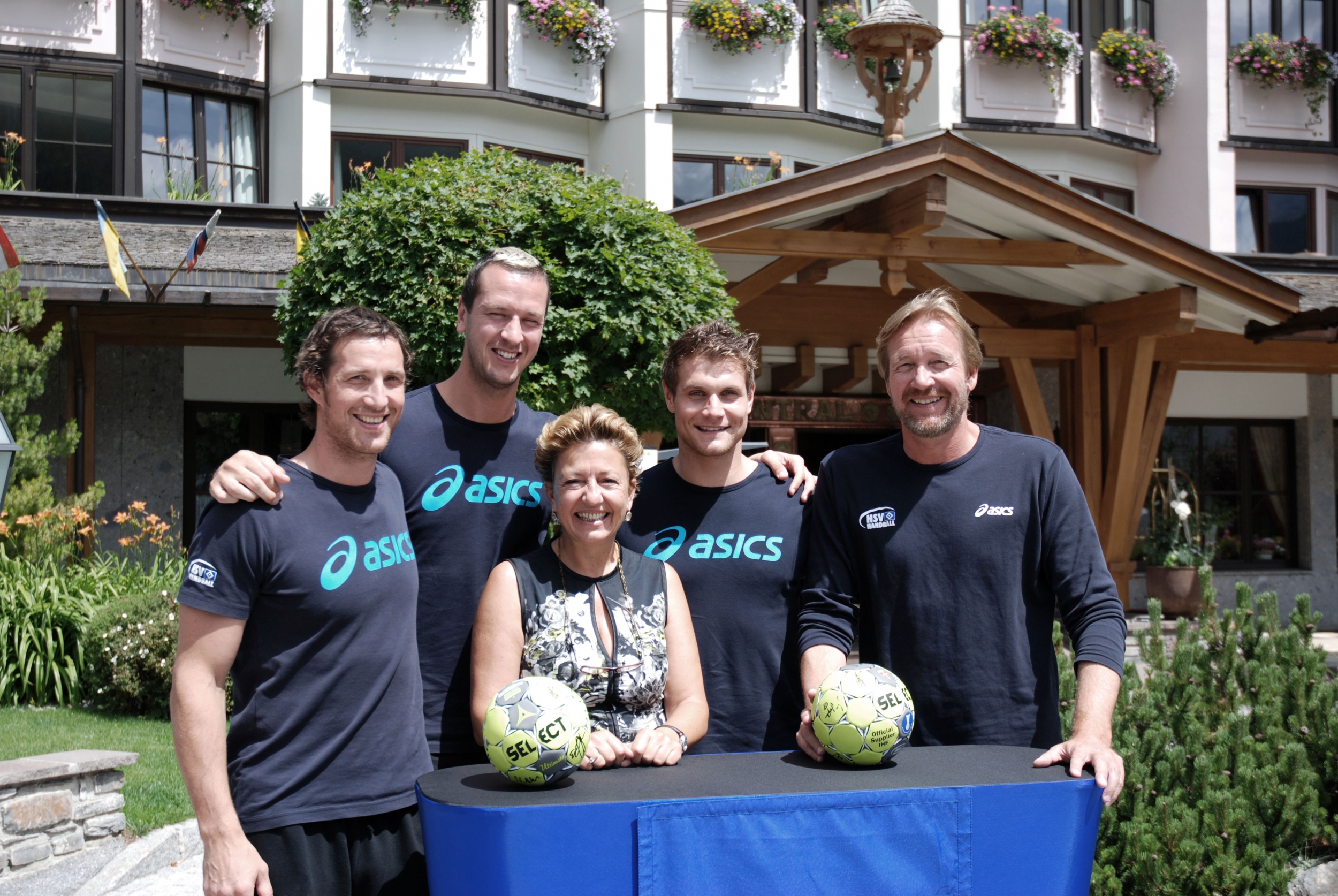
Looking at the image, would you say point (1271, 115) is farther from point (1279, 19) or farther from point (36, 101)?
point (36, 101)

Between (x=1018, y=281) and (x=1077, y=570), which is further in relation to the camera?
(x=1018, y=281)

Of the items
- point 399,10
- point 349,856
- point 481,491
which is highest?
point 399,10

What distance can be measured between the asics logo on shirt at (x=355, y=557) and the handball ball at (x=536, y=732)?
18.3 inches

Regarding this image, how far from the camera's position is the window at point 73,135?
12867mm

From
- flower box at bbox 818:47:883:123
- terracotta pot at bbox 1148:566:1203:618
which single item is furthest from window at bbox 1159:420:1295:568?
flower box at bbox 818:47:883:123

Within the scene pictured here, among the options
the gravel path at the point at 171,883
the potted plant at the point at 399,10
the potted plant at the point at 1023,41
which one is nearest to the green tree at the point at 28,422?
the gravel path at the point at 171,883

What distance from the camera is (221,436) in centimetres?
1195

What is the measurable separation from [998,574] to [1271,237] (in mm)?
16808

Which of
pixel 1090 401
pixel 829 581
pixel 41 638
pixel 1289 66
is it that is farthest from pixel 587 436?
pixel 1289 66

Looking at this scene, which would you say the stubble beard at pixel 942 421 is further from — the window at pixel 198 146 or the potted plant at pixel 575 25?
the potted plant at pixel 575 25

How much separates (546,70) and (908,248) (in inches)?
262

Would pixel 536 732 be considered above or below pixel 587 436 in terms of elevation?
below

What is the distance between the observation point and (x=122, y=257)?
9.19 metres

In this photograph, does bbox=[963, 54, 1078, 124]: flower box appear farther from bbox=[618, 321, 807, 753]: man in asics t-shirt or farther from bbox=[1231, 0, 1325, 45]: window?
bbox=[618, 321, 807, 753]: man in asics t-shirt
